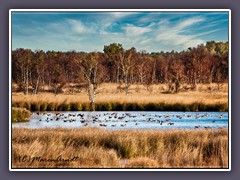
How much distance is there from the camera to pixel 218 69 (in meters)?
10.1

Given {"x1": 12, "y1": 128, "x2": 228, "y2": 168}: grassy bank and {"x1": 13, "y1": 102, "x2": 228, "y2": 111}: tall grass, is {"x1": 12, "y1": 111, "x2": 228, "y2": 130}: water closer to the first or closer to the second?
{"x1": 13, "y1": 102, "x2": 228, "y2": 111}: tall grass

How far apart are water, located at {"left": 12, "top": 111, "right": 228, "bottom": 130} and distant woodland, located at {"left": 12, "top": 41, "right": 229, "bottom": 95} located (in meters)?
0.59

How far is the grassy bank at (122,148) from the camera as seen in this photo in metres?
9.32

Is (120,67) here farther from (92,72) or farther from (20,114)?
(20,114)

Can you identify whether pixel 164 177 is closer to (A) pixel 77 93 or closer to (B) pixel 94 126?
(B) pixel 94 126

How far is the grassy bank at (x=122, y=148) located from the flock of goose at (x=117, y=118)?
1.30ft

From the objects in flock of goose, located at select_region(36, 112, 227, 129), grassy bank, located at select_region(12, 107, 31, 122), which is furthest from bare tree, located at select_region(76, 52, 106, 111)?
grassy bank, located at select_region(12, 107, 31, 122)

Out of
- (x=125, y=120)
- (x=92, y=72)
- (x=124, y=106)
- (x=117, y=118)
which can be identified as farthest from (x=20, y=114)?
(x=124, y=106)

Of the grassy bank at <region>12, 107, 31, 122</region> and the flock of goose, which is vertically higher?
the grassy bank at <region>12, 107, 31, 122</region>

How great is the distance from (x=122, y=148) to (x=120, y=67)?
6.12ft

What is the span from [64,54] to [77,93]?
42.9 inches

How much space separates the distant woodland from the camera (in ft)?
32.9

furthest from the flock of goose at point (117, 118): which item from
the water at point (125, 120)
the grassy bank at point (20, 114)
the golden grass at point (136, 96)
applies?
the grassy bank at point (20, 114)

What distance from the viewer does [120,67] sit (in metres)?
10.9
